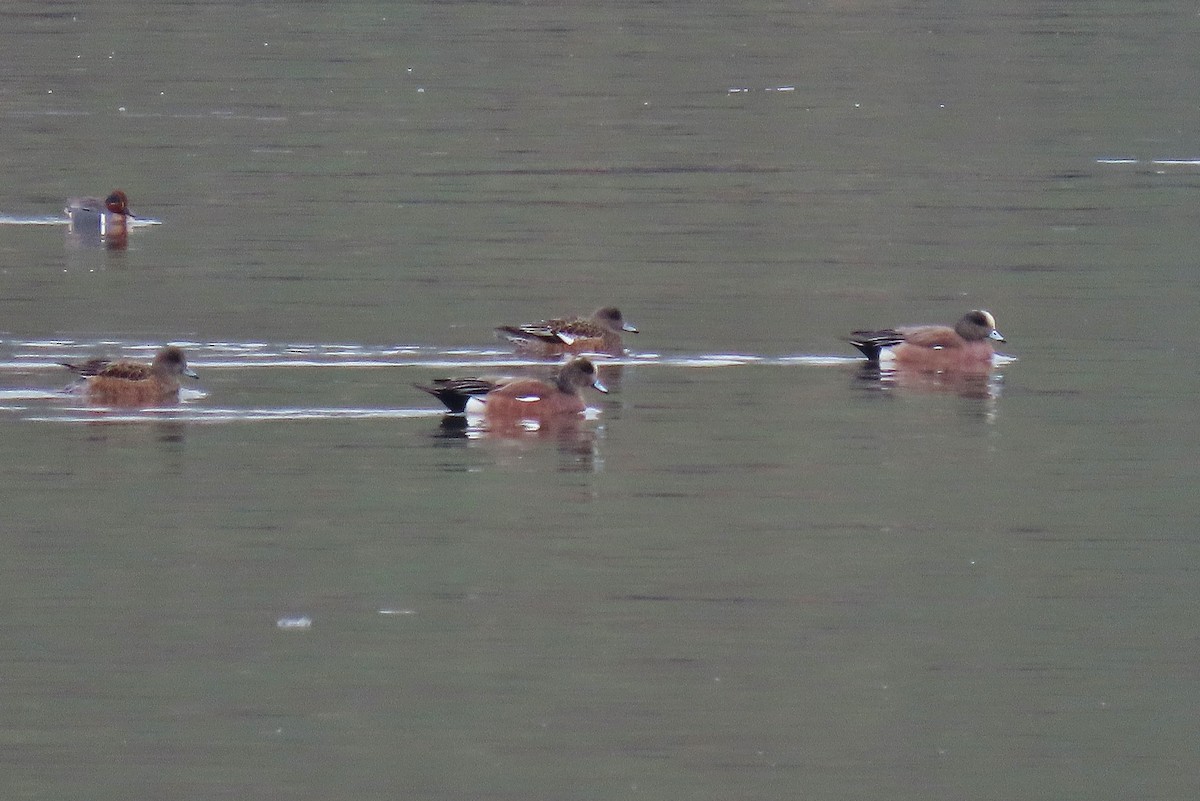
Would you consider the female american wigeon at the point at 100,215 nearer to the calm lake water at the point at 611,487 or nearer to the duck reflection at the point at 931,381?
the calm lake water at the point at 611,487

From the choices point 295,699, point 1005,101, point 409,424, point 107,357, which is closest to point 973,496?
point 409,424

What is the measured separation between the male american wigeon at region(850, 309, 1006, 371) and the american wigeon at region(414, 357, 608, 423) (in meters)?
2.48

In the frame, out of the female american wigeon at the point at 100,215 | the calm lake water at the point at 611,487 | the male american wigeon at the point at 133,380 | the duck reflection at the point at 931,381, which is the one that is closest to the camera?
the calm lake water at the point at 611,487

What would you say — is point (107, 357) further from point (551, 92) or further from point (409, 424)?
point (551, 92)

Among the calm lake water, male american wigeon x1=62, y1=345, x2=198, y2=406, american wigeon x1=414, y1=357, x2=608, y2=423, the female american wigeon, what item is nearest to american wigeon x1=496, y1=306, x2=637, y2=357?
the calm lake water

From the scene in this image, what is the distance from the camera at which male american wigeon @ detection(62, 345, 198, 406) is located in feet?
47.0

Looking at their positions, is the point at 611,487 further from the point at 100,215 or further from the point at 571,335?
the point at 100,215

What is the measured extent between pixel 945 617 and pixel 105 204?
47.5 feet

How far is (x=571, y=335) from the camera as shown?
53.6 feet

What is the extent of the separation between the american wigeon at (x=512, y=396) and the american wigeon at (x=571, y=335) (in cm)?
183

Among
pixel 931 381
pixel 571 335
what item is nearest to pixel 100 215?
pixel 571 335

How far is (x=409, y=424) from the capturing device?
551 inches

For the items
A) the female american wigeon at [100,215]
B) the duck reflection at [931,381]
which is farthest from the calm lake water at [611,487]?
the female american wigeon at [100,215]

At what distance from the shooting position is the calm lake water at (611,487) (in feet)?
27.6
